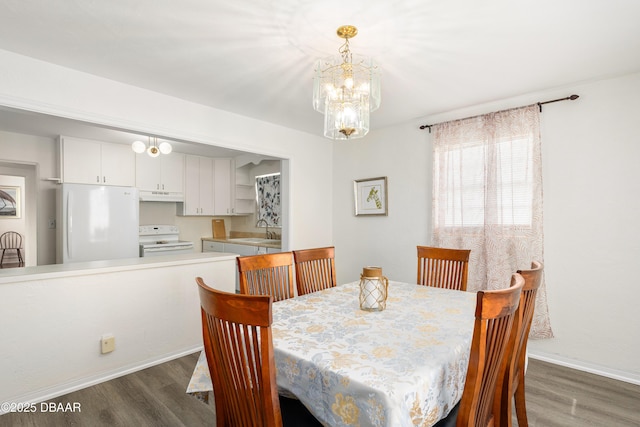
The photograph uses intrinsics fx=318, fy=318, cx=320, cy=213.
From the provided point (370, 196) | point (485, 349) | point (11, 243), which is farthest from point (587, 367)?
point (11, 243)

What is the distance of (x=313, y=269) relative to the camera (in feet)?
7.53

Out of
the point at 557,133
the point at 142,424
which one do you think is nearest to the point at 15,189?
the point at 142,424

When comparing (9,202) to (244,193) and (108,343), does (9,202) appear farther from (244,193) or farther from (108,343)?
(108,343)

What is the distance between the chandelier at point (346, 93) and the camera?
1.79 m

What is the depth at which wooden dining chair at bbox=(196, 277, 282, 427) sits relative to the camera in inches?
34.5

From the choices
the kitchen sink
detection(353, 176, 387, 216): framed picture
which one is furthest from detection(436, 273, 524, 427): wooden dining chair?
the kitchen sink

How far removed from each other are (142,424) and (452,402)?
176 centimetres

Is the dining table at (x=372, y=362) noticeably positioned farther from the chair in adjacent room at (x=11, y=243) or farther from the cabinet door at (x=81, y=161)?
the chair in adjacent room at (x=11, y=243)

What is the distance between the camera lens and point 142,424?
1.85 m

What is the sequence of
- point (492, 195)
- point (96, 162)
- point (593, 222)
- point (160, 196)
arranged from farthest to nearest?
point (160, 196), point (96, 162), point (492, 195), point (593, 222)

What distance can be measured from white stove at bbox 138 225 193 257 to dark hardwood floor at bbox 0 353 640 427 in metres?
2.34

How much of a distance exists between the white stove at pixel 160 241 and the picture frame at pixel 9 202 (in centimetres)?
382

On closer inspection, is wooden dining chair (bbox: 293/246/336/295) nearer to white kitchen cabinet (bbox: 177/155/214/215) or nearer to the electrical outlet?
the electrical outlet

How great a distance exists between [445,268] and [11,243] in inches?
321
